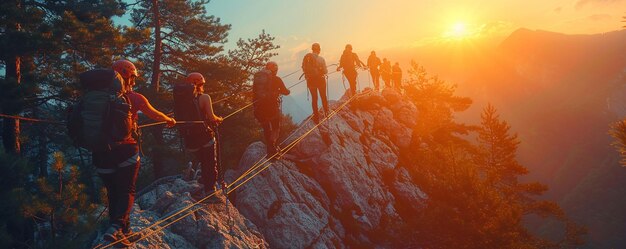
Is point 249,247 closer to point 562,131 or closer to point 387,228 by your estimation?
point 387,228

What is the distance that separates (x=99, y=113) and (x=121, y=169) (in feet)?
2.74

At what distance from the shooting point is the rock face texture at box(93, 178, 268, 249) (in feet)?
20.3

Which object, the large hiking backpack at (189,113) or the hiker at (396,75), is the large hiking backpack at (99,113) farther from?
the hiker at (396,75)

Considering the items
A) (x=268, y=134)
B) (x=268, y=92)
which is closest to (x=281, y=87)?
(x=268, y=92)

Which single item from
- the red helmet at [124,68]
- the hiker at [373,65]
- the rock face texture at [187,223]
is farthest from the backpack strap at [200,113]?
the hiker at [373,65]

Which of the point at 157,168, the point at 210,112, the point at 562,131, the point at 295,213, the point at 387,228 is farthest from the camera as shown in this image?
the point at 562,131

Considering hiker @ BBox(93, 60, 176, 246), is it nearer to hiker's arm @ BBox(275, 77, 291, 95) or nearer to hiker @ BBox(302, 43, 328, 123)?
hiker's arm @ BBox(275, 77, 291, 95)

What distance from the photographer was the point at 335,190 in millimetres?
12242

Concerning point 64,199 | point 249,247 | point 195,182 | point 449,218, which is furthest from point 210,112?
point 449,218

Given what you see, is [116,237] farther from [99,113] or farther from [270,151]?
[270,151]

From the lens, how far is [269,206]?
9539 millimetres

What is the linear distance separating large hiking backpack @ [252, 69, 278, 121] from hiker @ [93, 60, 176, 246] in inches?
182

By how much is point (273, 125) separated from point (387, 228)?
5976mm

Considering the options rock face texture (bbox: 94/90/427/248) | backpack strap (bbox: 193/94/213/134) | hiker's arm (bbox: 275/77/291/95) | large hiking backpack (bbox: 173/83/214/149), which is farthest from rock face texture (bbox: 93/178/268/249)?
hiker's arm (bbox: 275/77/291/95)
